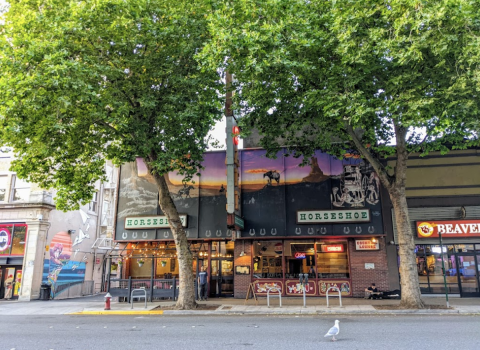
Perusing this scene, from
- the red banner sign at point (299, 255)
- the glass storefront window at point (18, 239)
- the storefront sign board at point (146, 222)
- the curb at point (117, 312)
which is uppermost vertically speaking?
the storefront sign board at point (146, 222)

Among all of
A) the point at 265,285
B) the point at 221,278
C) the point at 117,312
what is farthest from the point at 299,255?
the point at 117,312

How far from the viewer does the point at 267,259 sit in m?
18.7

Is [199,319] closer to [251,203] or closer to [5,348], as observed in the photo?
[5,348]

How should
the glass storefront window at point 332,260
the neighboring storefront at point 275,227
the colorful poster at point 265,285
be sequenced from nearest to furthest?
the neighboring storefront at point 275,227 → the glass storefront window at point 332,260 → the colorful poster at point 265,285

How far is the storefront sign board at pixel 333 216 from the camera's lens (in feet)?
58.4

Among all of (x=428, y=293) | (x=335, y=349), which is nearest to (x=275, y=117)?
(x=335, y=349)

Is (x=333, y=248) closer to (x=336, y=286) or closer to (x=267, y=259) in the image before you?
(x=336, y=286)

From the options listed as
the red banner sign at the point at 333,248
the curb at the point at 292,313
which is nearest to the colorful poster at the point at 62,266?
the curb at the point at 292,313

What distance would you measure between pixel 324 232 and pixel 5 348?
1371cm

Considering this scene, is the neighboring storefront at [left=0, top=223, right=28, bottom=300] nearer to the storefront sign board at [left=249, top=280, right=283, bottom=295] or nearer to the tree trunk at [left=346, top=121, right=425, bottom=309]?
the storefront sign board at [left=249, top=280, right=283, bottom=295]

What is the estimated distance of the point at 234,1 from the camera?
41.1ft

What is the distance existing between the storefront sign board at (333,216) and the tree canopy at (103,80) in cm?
675

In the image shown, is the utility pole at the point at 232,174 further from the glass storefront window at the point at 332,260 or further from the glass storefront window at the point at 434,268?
the glass storefront window at the point at 434,268

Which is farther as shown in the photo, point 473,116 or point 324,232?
point 324,232
